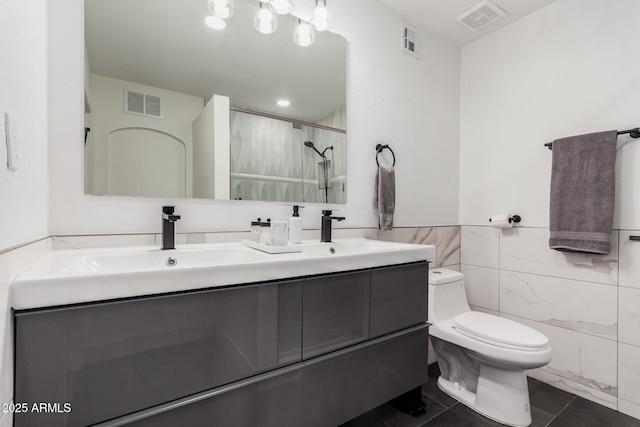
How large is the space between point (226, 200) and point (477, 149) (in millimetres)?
1963

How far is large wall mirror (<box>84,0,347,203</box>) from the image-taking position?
121cm

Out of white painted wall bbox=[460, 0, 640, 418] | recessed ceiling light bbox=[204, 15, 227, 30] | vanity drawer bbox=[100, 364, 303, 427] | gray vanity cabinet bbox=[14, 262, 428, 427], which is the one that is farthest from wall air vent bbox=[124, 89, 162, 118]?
white painted wall bbox=[460, 0, 640, 418]

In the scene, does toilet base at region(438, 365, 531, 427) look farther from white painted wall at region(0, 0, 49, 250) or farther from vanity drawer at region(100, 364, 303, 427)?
white painted wall at region(0, 0, 49, 250)

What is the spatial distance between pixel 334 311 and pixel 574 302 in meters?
1.66

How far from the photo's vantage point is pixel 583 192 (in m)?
1.74

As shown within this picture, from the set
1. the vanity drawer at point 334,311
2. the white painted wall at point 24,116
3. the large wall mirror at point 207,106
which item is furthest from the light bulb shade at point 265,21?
the vanity drawer at point 334,311

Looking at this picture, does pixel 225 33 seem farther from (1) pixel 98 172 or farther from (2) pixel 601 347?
(2) pixel 601 347

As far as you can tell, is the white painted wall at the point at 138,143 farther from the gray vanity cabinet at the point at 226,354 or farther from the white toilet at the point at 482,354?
the white toilet at the point at 482,354

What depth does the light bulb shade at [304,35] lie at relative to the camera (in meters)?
1.67

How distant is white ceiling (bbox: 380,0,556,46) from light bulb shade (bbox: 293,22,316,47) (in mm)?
660

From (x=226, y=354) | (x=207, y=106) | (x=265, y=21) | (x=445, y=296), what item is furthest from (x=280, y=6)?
(x=445, y=296)

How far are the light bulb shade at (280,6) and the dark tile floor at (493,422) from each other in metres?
2.09

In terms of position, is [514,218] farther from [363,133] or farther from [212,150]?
[212,150]

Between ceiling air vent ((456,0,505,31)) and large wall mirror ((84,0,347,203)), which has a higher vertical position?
ceiling air vent ((456,0,505,31))
